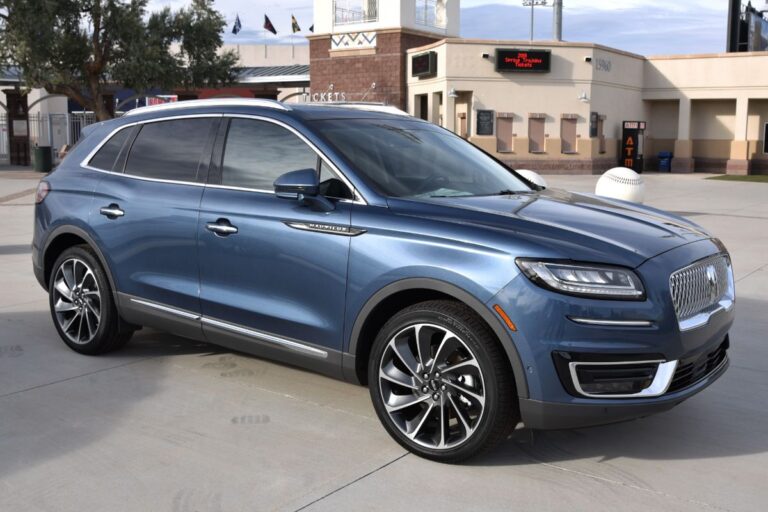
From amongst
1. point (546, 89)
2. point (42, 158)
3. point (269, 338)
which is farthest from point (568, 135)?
point (269, 338)

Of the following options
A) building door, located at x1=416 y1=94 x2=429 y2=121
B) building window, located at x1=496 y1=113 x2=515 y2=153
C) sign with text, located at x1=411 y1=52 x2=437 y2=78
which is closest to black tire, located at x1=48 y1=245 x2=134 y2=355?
building window, located at x1=496 y1=113 x2=515 y2=153

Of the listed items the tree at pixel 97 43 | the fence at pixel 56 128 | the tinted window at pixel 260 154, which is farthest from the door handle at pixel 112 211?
the fence at pixel 56 128

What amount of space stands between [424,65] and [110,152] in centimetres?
3272

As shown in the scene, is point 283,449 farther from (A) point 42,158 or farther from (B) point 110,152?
(A) point 42,158

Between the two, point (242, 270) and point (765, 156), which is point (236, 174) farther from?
point (765, 156)

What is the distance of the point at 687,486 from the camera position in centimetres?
398

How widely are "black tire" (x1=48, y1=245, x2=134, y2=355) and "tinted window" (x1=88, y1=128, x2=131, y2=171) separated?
24.0 inches

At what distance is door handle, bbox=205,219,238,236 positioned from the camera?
5004 mm

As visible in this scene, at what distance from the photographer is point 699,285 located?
14.0 feet

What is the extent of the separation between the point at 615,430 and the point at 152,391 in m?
2.83

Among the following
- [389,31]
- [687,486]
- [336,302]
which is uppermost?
[389,31]

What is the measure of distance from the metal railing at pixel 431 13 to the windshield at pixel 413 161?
37862 mm

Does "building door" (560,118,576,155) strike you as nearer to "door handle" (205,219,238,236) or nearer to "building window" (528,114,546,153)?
"building window" (528,114,546,153)

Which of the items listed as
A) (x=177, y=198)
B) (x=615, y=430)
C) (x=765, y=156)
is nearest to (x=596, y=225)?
(x=615, y=430)
